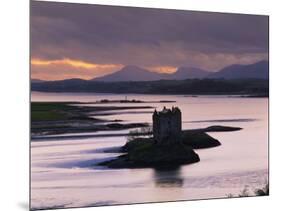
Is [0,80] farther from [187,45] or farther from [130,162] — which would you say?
[187,45]

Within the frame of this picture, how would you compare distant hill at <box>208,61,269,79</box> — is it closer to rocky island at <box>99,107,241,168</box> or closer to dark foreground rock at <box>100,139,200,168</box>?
rocky island at <box>99,107,241,168</box>

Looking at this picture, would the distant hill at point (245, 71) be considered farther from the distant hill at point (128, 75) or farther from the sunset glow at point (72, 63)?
the sunset glow at point (72, 63)

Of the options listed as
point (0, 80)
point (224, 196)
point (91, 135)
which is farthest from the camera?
point (224, 196)

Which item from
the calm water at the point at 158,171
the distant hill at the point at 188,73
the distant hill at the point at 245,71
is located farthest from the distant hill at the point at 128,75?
the distant hill at the point at 245,71

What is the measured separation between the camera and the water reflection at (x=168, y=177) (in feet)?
16.5

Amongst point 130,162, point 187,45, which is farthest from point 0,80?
point 187,45

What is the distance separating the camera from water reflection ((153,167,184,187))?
5020 millimetres

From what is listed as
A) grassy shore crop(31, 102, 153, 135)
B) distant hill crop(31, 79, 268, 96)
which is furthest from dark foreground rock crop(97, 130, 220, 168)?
distant hill crop(31, 79, 268, 96)

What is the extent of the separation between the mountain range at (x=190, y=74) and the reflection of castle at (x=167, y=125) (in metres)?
0.28

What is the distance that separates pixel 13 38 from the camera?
459 cm

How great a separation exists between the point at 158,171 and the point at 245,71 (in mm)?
1156

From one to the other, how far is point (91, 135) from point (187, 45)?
3.61ft

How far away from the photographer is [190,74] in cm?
515

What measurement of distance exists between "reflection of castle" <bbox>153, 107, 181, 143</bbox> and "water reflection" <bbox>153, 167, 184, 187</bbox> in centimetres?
25
